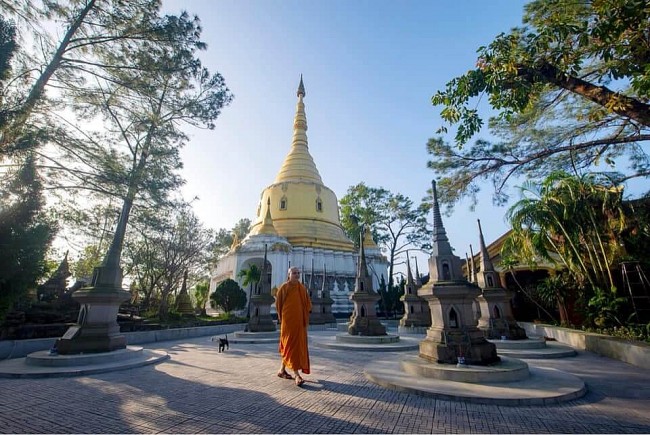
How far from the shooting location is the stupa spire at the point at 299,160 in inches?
1523

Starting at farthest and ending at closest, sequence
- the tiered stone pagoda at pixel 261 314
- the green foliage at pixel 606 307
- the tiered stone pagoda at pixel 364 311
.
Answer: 1. the tiered stone pagoda at pixel 261 314
2. the tiered stone pagoda at pixel 364 311
3. the green foliage at pixel 606 307

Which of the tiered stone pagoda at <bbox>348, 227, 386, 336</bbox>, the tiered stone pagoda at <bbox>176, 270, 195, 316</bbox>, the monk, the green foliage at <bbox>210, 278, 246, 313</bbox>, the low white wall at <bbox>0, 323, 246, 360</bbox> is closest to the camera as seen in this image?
the monk

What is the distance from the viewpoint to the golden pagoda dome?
34.1 meters

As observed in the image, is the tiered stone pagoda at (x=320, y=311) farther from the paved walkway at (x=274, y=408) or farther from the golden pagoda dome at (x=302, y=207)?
the paved walkway at (x=274, y=408)

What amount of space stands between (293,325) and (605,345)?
9058mm

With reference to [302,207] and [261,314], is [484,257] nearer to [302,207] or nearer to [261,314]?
[261,314]

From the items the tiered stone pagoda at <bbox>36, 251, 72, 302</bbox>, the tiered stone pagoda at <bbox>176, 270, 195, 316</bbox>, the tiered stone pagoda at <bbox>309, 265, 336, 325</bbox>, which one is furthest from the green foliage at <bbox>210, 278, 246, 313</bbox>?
the tiered stone pagoda at <bbox>36, 251, 72, 302</bbox>

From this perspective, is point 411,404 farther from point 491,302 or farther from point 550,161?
point 550,161

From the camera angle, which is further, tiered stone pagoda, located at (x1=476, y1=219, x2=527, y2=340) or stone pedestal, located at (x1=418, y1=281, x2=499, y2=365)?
tiered stone pagoda, located at (x1=476, y1=219, x2=527, y2=340)

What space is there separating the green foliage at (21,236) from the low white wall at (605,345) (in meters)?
14.8

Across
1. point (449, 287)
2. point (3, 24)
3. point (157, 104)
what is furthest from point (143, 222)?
point (449, 287)

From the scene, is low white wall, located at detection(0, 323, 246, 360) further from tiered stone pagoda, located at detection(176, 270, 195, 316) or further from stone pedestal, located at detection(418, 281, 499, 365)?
stone pedestal, located at detection(418, 281, 499, 365)

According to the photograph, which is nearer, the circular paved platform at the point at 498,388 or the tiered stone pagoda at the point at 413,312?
the circular paved platform at the point at 498,388

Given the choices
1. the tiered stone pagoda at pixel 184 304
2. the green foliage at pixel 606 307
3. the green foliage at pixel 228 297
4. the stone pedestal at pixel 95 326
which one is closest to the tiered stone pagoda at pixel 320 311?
the green foliage at pixel 228 297
